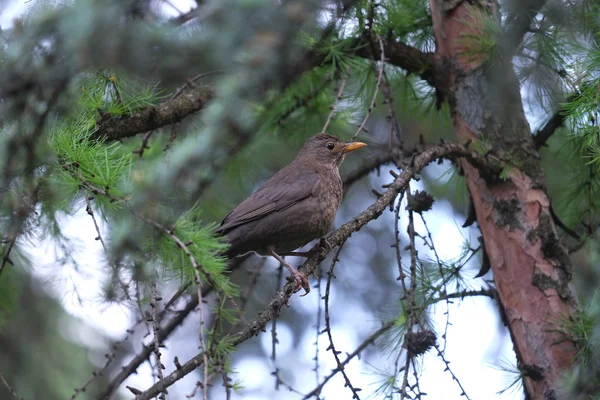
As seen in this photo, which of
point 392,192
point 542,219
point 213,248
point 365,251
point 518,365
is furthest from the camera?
point 365,251

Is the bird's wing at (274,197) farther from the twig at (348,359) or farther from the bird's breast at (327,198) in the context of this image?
the twig at (348,359)

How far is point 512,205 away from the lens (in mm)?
4164

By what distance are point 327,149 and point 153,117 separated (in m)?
1.61

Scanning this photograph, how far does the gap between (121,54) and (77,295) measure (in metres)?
2.48

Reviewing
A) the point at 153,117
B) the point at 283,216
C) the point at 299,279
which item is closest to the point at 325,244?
the point at 299,279

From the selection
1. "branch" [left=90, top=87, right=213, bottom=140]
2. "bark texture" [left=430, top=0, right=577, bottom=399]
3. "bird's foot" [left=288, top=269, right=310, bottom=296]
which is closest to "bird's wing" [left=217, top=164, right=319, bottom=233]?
"bird's foot" [left=288, top=269, right=310, bottom=296]

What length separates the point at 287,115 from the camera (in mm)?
4809

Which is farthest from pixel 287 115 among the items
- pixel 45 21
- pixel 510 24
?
pixel 45 21

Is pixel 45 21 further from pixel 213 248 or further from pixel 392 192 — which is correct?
pixel 392 192

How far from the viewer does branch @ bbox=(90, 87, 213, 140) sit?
3.96 m

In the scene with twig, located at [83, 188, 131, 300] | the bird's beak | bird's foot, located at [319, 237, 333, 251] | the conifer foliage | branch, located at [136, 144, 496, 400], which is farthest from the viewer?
the bird's beak

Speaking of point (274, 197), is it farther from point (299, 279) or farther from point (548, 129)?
point (548, 129)

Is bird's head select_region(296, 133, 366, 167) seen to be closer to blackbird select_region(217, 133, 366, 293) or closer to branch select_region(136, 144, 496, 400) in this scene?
blackbird select_region(217, 133, 366, 293)

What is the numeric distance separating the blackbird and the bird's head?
353mm
